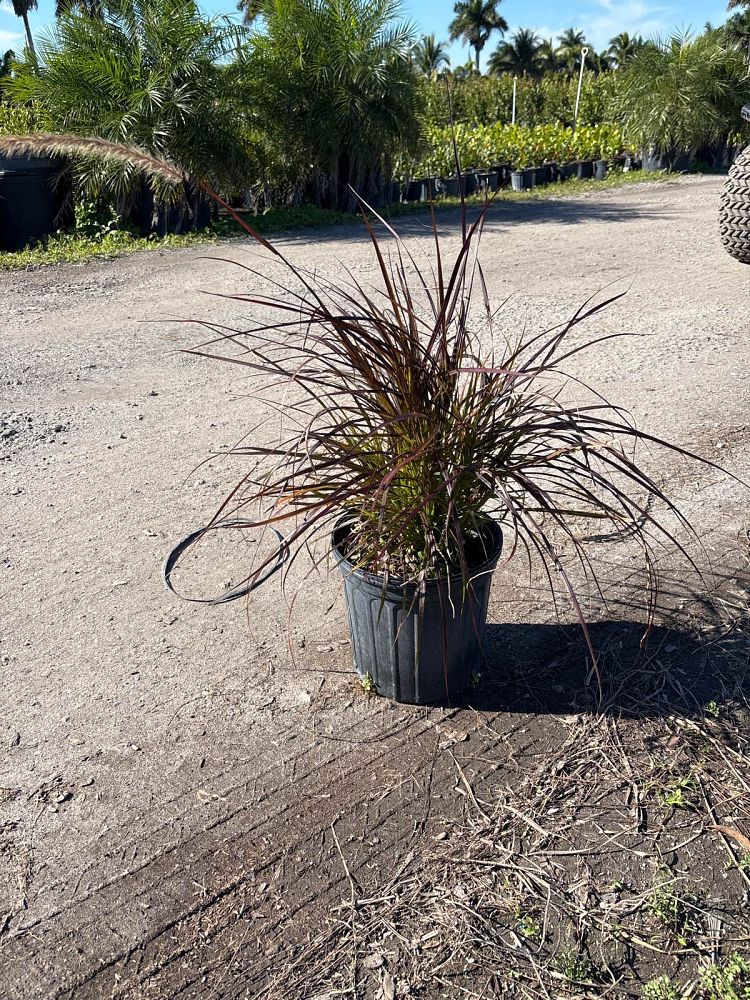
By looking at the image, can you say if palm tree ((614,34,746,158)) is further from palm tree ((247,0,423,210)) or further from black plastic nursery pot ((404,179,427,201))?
palm tree ((247,0,423,210))

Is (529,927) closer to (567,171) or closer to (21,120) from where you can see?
(21,120)

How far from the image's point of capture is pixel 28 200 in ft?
28.6

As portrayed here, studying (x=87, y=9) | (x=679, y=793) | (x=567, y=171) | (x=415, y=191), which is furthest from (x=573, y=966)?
(x=567, y=171)

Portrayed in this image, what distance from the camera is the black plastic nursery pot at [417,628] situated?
6.60ft

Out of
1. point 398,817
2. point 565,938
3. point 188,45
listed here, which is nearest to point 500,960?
point 565,938

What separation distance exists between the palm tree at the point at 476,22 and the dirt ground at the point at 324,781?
65.9 metres

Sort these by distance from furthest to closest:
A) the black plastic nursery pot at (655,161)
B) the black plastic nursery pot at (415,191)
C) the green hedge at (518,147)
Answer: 1. the black plastic nursery pot at (655,161)
2. the green hedge at (518,147)
3. the black plastic nursery pot at (415,191)

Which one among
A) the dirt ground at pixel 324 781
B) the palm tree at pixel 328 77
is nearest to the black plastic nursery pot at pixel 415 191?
the palm tree at pixel 328 77

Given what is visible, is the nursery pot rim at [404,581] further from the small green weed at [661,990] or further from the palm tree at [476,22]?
the palm tree at [476,22]

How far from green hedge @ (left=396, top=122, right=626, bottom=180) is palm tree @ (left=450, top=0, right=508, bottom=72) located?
171 feet

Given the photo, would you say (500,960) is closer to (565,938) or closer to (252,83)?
(565,938)

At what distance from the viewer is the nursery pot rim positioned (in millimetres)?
1987

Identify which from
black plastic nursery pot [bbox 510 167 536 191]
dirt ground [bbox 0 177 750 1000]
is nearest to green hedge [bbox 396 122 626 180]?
black plastic nursery pot [bbox 510 167 536 191]

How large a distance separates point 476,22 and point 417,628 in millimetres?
67616
